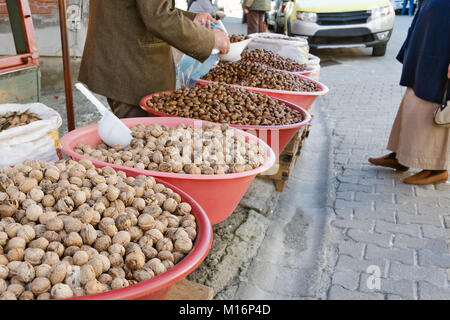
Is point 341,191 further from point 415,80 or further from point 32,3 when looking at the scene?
point 32,3

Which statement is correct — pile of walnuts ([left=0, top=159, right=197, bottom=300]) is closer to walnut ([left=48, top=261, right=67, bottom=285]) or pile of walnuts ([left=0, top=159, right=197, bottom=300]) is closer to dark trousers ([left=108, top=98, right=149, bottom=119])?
walnut ([left=48, top=261, right=67, bottom=285])

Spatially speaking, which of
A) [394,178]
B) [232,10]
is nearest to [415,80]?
[394,178]

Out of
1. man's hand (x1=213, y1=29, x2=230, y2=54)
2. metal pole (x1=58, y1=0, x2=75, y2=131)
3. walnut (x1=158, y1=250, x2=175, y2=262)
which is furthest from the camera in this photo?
man's hand (x1=213, y1=29, x2=230, y2=54)

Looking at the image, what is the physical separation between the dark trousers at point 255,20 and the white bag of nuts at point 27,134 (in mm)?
7251

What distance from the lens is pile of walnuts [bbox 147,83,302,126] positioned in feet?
8.63

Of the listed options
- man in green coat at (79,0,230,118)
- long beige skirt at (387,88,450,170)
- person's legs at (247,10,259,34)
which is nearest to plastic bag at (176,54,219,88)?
man in green coat at (79,0,230,118)

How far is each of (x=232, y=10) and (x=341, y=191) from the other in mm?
18719

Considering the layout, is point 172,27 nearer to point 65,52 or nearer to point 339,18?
point 65,52

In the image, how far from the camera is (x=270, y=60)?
4.13m

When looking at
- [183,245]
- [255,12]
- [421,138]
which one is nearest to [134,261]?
[183,245]

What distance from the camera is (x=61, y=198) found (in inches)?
55.9

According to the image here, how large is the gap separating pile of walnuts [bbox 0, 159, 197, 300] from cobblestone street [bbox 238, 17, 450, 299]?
112 cm

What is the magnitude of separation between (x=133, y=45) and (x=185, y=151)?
94 centimetres
